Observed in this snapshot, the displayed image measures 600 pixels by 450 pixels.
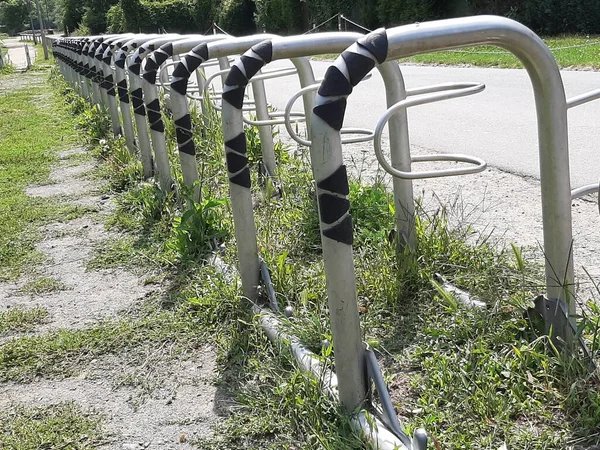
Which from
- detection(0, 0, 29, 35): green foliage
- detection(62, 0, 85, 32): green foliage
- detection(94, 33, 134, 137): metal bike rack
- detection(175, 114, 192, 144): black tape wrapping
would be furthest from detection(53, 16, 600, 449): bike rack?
detection(0, 0, 29, 35): green foliage

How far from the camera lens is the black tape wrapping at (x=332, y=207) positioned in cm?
236

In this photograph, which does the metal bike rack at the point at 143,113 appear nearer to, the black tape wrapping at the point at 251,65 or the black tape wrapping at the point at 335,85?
the black tape wrapping at the point at 251,65

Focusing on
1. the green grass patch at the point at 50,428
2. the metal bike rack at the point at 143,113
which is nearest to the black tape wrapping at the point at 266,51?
the green grass patch at the point at 50,428

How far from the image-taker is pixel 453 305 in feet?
9.67

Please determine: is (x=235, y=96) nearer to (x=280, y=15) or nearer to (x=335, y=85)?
(x=335, y=85)

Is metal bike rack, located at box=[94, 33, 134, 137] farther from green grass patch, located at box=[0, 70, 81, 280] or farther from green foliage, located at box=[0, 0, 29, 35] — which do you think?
green foliage, located at box=[0, 0, 29, 35]

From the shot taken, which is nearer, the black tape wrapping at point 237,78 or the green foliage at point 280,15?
the black tape wrapping at point 237,78

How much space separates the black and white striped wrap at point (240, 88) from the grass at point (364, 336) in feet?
1.52

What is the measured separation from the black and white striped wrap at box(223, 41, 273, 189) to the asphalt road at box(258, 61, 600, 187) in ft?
9.30

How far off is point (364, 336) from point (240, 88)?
1.18 meters

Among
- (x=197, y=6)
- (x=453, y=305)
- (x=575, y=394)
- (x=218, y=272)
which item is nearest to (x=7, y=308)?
(x=218, y=272)

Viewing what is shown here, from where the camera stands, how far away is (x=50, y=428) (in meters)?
2.79

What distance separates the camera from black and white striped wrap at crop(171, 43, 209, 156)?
4258mm

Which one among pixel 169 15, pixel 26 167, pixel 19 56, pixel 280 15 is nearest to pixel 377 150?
pixel 26 167
